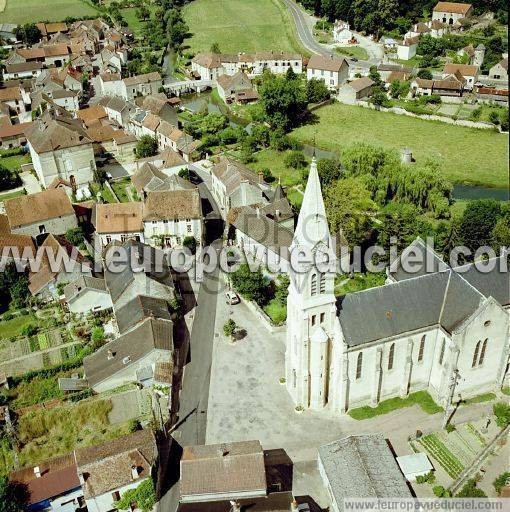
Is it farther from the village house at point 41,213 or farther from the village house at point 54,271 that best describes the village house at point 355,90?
the village house at point 54,271

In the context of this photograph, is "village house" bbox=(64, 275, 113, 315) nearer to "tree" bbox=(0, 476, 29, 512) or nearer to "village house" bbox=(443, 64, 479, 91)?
"tree" bbox=(0, 476, 29, 512)

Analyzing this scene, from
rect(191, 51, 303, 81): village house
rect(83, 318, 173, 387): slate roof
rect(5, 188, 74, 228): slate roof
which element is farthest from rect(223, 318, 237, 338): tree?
rect(191, 51, 303, 81): village house

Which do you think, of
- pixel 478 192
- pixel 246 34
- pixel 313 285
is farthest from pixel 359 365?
pixel 246 34

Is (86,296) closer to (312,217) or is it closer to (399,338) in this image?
(312,217)

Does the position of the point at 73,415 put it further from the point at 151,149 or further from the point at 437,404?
the point at 151,149

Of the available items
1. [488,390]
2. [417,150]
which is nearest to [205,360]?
[488,390]

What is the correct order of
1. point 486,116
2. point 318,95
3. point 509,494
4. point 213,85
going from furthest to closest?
point 213,85 < point 318,95 < point 486,116 < point 509,494
